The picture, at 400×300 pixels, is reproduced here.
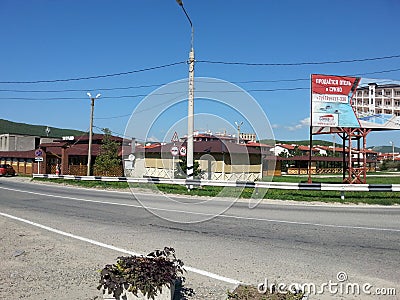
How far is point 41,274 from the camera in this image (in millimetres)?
5992

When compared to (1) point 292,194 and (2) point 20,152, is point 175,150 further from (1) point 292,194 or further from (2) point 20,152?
(2) point 20,152

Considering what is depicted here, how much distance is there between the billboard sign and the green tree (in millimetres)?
19991

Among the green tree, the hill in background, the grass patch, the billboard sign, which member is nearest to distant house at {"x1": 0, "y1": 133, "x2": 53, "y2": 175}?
the green tree

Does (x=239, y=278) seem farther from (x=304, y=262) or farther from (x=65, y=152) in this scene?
(x=65, y=152)

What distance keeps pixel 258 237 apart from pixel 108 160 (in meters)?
29.0

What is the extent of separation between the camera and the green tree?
118 feet

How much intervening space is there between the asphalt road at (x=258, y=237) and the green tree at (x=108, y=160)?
21.1m

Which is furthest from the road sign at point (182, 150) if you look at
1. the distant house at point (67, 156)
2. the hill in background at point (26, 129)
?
the hill in background at point (26, 129)

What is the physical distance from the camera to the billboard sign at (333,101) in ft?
73.3

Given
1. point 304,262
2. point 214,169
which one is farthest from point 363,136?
point 304,262

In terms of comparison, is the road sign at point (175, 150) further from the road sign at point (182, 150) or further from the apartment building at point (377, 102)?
the apartment building at point (377, 102)

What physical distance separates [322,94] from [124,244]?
57.6 feet

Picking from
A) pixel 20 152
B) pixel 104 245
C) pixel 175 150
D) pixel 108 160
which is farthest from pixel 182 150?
pixel 20 152

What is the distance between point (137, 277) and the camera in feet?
13.5
